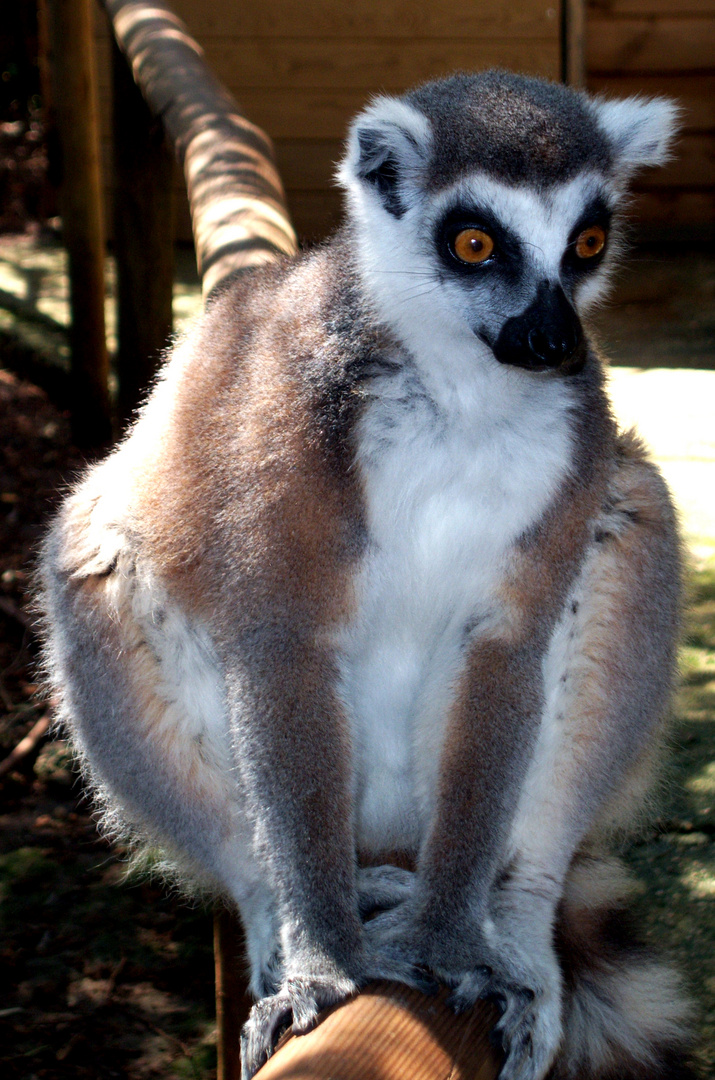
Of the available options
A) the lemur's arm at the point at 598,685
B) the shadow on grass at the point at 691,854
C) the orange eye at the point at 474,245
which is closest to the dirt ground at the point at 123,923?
the shadow on grass at the point at 691,854

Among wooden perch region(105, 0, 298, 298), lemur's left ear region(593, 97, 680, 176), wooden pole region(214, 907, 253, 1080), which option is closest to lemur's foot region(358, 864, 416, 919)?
wooden pole region(214, 907, 253, 1080)

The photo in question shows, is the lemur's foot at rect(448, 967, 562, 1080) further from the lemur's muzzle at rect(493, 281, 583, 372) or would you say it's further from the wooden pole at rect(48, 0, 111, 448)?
the wooden pole at rect(48, 0, 111, 448)

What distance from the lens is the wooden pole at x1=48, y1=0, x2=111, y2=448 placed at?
6.26 metres

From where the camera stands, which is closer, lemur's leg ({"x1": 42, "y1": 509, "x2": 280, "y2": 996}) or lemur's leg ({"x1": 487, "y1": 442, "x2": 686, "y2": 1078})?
lemur's leg ({"x1": 487, "y1": 442, "x2": 686, "y2": 1078})

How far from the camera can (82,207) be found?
22.8 ft

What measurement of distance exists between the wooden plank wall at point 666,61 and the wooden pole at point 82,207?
19.2 feet

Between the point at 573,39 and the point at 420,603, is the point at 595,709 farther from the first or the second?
the point at 573,39

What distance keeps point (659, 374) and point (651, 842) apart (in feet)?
15.0

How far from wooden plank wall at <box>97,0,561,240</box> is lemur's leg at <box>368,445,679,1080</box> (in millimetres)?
7916

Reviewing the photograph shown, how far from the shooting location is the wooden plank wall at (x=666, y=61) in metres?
10.9

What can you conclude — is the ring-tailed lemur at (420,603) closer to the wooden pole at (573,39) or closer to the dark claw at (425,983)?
the dark claw at (425,983)

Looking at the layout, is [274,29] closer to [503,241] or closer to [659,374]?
[659,374]

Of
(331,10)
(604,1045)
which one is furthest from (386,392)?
(331,10)

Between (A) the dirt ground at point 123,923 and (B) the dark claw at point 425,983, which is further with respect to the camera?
(A) the dirt ground at point 123,923
